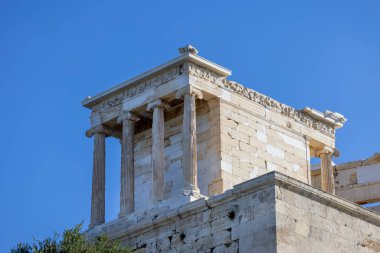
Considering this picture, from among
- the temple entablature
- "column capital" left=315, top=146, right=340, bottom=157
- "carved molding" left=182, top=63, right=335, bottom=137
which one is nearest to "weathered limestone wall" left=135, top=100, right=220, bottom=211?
the temple entablature

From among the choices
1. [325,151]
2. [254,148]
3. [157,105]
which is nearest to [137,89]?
[157,105]

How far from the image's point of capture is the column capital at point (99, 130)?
31.2 meters

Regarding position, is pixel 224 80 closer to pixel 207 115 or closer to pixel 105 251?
pixel 207 115

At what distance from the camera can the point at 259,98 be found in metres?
31.0

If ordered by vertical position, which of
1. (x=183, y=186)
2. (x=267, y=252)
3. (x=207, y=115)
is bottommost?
(x=267, y=252)

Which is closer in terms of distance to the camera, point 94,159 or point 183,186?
point 183,186

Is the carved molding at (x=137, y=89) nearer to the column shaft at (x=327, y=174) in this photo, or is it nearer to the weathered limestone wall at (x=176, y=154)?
the weathered limestone wall at (x=176, y=154)

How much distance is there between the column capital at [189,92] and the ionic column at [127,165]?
5.42ft

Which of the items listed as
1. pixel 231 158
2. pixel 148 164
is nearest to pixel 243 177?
pixel 231 158

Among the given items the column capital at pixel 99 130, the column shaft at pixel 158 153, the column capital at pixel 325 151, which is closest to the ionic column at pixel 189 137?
the column shaft at pixel 158 153

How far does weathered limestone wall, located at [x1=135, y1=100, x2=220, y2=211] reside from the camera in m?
29.4

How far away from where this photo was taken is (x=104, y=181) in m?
30.9

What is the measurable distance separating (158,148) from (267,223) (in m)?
5.74

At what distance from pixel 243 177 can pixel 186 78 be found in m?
2.58
